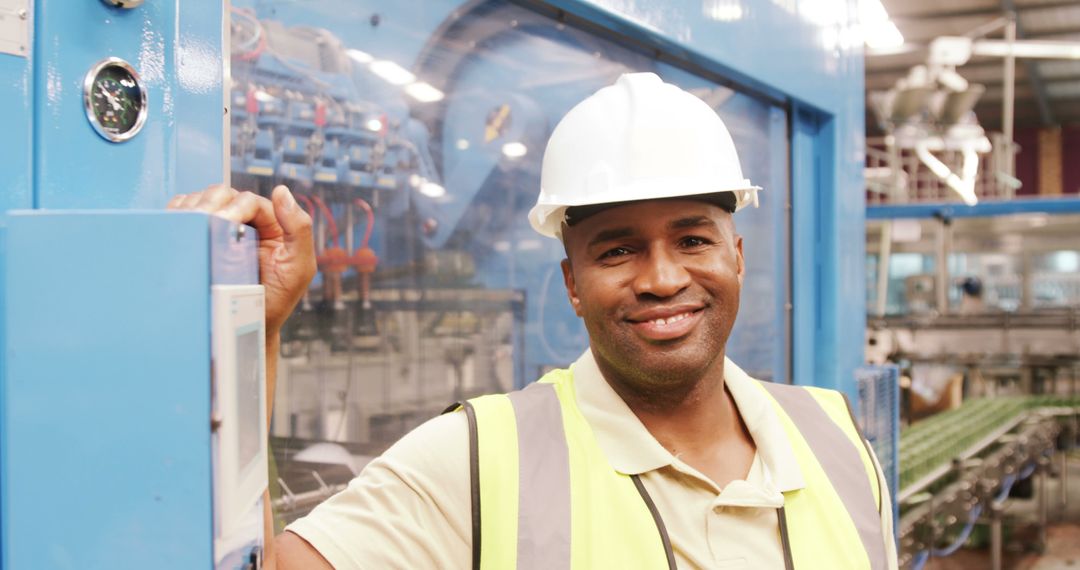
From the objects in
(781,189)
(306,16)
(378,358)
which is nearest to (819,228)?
(781,189)

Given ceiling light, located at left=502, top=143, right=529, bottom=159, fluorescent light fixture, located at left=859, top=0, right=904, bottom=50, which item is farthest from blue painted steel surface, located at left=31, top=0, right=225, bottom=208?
fluorescent light fixture, located at left=859, top=0, right=904, bottom=50

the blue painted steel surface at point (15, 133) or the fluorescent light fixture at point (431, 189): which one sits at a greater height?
the fluorescent light fixture at point (431, 189)

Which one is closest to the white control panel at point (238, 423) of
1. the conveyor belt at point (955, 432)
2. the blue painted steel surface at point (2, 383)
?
the blue painted steel surface at point (2, 383)

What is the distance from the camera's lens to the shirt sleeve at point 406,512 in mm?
1092

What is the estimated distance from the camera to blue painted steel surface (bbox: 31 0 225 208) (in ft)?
2.92

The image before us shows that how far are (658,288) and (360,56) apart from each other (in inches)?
43.5

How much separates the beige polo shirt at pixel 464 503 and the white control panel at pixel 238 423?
0.24 m

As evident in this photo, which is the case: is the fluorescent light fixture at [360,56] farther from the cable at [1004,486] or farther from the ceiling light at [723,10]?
the cable at [1004,486]

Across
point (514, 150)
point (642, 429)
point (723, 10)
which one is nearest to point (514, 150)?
point (514, 150)

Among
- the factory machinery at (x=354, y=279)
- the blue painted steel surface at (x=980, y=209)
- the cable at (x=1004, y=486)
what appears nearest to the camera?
the factory machinery at (x=354, y=279)

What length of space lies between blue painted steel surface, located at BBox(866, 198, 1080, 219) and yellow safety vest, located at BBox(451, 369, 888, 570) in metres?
6.04

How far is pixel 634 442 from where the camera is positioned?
126cm

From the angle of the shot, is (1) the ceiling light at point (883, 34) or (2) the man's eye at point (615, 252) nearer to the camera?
(2) the man's eye at point (615, 252)

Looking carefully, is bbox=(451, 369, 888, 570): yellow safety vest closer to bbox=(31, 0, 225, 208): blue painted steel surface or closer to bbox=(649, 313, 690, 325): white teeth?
bbox=(649, 313, 690, 325): white teeth
